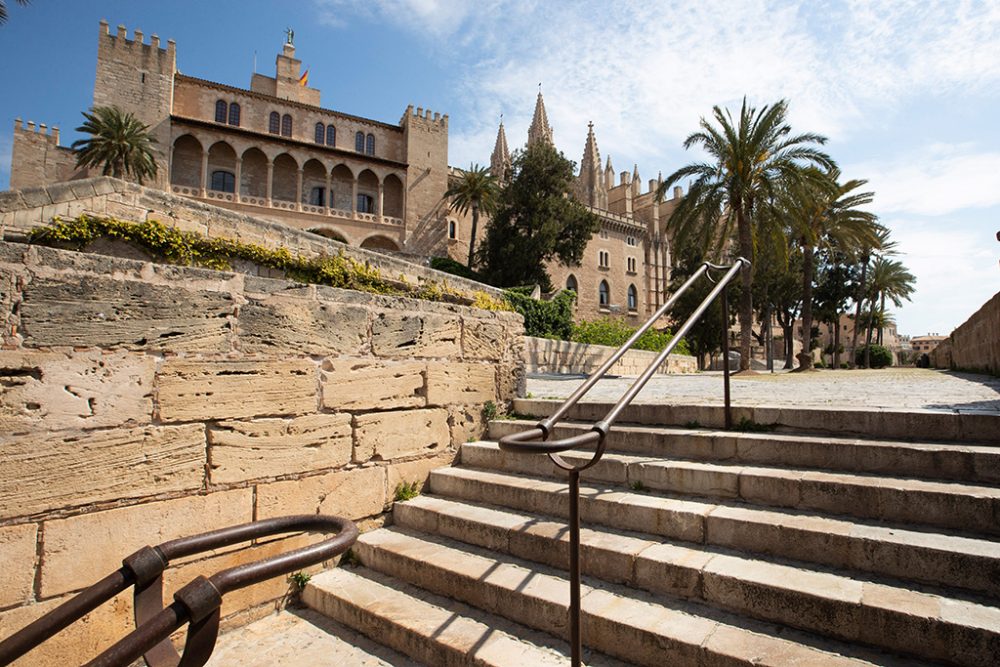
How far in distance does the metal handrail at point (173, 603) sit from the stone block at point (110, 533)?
1.82 meters

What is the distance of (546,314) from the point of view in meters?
25.4

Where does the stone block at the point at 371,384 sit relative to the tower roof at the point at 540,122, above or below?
below

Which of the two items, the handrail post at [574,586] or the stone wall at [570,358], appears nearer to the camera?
the handrail post at [574,586]

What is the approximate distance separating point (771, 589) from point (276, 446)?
122 inches

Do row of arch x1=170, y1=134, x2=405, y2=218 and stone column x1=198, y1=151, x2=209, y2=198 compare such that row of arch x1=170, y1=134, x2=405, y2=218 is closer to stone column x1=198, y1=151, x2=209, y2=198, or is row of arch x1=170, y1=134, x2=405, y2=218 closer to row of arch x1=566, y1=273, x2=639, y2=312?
stone column x1=198, y1=151, x2=209, y2=198

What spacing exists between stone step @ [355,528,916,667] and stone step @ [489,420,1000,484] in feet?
4.09

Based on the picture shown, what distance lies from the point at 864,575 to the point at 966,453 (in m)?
1.00

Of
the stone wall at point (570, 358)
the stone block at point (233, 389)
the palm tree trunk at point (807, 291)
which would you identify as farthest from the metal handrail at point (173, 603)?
the palm tree trunk at point (807, 291)

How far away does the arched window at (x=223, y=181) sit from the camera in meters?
36.4

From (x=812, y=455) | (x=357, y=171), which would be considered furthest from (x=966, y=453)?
(x=357, y=171)

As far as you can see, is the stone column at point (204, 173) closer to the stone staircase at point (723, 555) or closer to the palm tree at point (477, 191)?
the palm tree at point (477, 191)

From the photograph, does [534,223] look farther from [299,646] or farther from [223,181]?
[299,646]

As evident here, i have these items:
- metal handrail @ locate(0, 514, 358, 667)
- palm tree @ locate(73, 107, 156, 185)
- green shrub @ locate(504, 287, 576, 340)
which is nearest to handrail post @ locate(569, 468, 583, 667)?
metal handrail @ locate(0, 514, 358, 667)

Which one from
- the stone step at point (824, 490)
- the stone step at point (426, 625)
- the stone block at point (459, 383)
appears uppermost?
the stone block at point (459, 383)
